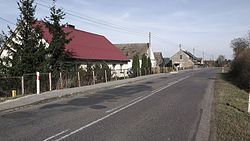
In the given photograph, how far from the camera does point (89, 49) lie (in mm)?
38156

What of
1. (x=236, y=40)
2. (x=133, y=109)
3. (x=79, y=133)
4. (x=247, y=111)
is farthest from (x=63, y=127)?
(x=236, y=40)

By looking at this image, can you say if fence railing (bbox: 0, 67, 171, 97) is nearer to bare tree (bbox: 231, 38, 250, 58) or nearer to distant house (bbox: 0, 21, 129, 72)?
distant house (bbox: 0, 21, 129, 72)

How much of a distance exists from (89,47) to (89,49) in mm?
875

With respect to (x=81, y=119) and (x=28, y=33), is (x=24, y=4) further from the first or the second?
(x=81, y=119)

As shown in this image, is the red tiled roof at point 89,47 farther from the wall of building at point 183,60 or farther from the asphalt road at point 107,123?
the wall of building at point 183,60

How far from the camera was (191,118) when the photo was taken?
9.94m

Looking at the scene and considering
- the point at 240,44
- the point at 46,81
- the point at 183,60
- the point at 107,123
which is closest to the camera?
the point at 107,123

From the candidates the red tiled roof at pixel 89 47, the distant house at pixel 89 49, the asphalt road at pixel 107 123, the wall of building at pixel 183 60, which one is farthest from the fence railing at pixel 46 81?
the wall of building at pixel 183 60

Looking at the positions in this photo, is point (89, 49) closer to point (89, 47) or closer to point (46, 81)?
point (89, 47)

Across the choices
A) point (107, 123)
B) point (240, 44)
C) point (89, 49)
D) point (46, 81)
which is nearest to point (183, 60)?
point (240, 44)

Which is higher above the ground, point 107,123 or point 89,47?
point 89,47

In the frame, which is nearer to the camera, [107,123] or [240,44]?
[107,123]

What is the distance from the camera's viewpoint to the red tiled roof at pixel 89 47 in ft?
111

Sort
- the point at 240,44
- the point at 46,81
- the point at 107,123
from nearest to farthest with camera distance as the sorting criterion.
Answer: the point at 107,123
the point at 46,81
the point at 240,44
